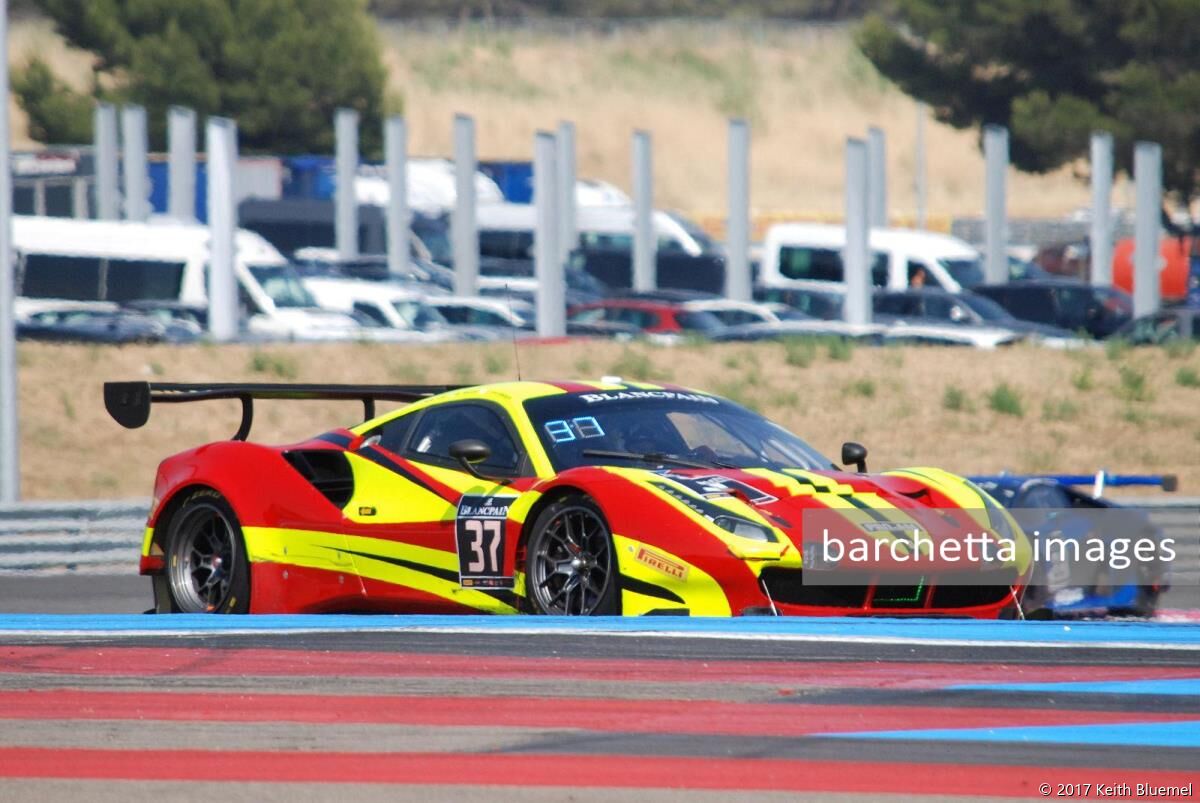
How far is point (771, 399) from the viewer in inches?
860

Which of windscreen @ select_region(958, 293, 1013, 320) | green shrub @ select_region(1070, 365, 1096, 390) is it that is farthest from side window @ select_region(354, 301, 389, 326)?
green shrub @ select_region(1070, 365, 1096, 390)

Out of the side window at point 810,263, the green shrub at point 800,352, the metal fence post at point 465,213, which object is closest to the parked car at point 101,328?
the metal fence post at point 465,213

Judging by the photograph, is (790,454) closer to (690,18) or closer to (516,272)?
(516,272)

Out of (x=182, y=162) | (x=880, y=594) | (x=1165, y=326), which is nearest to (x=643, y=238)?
(x=182, y=162)

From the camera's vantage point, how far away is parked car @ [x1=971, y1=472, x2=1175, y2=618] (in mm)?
9289

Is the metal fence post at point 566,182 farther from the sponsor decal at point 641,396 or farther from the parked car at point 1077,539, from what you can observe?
the sponsor decal at point 641,396

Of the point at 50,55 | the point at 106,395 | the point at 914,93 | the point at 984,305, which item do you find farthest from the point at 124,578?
the point at 50,55

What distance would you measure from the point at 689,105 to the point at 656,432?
77944mm

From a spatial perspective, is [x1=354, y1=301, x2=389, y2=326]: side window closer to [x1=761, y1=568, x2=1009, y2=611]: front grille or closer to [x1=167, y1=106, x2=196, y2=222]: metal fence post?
[x1=167, y1=106, x2=196, y2=222]: metal fence post

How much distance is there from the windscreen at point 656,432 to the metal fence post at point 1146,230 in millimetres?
20760

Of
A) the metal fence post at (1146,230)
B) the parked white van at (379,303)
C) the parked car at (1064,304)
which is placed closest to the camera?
the metal fence post at (1146,230)

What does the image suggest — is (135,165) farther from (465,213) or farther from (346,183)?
(465,213)

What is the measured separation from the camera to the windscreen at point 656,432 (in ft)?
29.7

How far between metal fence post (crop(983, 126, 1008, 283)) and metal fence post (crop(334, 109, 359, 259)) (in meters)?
11.8
